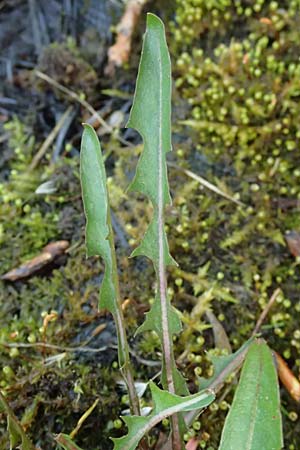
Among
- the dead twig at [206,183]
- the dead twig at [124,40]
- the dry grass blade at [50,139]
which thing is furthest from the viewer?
the dead twig at [124,40]

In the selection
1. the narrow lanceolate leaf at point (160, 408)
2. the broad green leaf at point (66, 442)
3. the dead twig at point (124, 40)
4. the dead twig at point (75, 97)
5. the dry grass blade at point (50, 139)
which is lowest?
the broad green leaf at point (66, 442)

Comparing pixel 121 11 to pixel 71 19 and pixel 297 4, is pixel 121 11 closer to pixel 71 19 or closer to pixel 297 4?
pixel 71 19

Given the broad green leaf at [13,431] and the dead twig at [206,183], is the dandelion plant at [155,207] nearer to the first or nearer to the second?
the broad green leaf at [13,431]

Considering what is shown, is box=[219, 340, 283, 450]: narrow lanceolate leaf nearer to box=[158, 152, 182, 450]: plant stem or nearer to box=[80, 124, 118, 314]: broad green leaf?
box=[158, 152, 182, 450]: plant stem

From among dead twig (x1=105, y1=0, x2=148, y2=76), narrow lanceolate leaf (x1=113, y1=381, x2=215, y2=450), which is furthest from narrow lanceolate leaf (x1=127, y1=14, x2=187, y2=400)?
dead twig (x1=105, y1=0, x2=148, y2=76)

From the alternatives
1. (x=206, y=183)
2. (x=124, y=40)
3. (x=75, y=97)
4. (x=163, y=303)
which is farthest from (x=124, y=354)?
(x=124, y=40)

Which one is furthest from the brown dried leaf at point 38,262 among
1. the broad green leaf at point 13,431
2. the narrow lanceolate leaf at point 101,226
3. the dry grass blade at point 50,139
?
the broad green leaf at point 13,431
